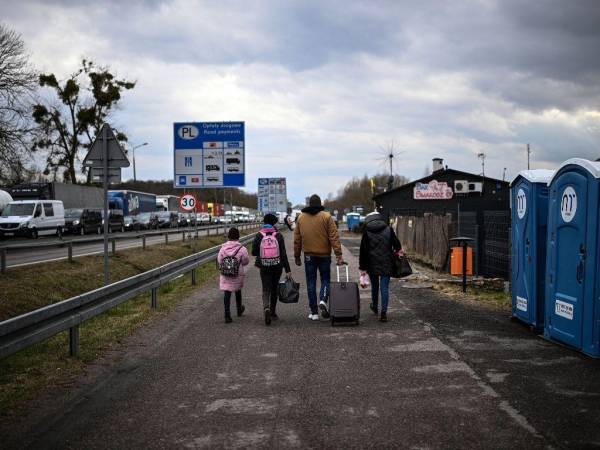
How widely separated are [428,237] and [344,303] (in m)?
13.7

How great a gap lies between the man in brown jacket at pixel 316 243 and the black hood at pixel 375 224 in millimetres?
543

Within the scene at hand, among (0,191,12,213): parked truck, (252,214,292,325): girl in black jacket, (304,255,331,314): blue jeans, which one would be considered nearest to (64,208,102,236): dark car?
(0,191,12,213): parked truck

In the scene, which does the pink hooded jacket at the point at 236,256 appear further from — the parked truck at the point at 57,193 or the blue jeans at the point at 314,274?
the parked truck at the point at 57,193

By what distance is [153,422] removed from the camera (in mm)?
4793

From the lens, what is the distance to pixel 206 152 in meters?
26.6

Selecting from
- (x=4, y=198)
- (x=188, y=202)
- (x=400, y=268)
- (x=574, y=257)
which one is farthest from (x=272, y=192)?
(x=574, y=257)

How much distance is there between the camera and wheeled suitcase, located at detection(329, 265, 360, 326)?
357 inches

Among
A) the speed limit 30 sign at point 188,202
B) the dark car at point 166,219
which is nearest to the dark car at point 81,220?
the speed limit 30 sign at point 188,202

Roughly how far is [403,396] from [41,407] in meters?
3.04

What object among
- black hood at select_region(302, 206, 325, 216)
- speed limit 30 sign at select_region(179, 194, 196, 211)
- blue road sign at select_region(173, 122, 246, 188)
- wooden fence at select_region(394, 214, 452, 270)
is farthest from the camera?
speed limit 30 sign at select_region(179, 194, 196, 211)

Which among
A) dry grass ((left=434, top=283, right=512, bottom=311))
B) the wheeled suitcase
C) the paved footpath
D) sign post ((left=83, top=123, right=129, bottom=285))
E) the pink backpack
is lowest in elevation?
dry grass ((left=434, top=283, right=512, bottom=311))

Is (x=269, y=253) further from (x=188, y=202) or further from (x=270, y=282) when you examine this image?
(x=188, y=202)

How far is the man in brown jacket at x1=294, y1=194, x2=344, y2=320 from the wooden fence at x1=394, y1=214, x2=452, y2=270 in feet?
32.9

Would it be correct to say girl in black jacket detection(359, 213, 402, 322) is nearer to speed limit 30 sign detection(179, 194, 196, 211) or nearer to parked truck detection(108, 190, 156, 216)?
speed limit 30 sign detection(179, 194, 196, 211)
